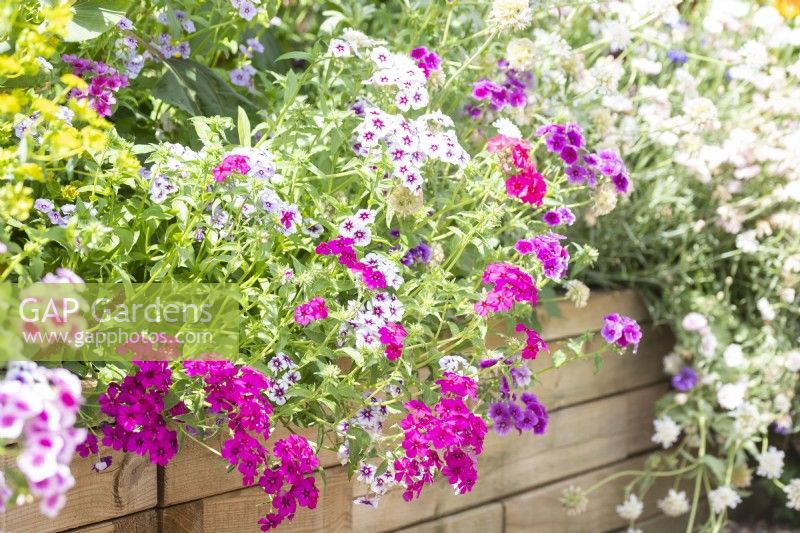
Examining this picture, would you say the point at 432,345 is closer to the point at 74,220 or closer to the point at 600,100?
the point at 74,220

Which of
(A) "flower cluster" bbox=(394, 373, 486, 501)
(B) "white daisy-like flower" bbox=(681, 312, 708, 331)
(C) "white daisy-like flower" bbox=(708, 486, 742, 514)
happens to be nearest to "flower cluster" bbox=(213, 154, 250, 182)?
(A) "flower cluster" bbox=(394, 373, 486, 501)

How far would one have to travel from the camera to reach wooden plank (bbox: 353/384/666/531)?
2.09 m

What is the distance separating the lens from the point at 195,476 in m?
1.67

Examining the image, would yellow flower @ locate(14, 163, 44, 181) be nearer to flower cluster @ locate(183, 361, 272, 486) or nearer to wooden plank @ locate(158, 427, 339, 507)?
flower cluster @ locate(183, 361, 272, 486)

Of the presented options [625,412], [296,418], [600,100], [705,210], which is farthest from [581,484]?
[296,418]

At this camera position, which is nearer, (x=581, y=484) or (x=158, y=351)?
(x=158, y=351)

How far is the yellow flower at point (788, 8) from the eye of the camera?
259 cm

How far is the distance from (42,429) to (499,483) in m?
1.39

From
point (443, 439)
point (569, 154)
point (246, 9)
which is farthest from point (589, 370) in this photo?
point (246, 9)

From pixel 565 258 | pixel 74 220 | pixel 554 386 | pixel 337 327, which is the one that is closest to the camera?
pixel 74 220

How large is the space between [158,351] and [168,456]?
15cm

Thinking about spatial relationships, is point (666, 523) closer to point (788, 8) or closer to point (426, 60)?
point (788, 8)

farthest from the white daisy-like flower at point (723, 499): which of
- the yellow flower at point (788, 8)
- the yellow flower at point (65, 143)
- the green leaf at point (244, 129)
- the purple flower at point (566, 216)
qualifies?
the yellow flower at point (65, 143)

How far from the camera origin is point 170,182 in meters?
1.56
